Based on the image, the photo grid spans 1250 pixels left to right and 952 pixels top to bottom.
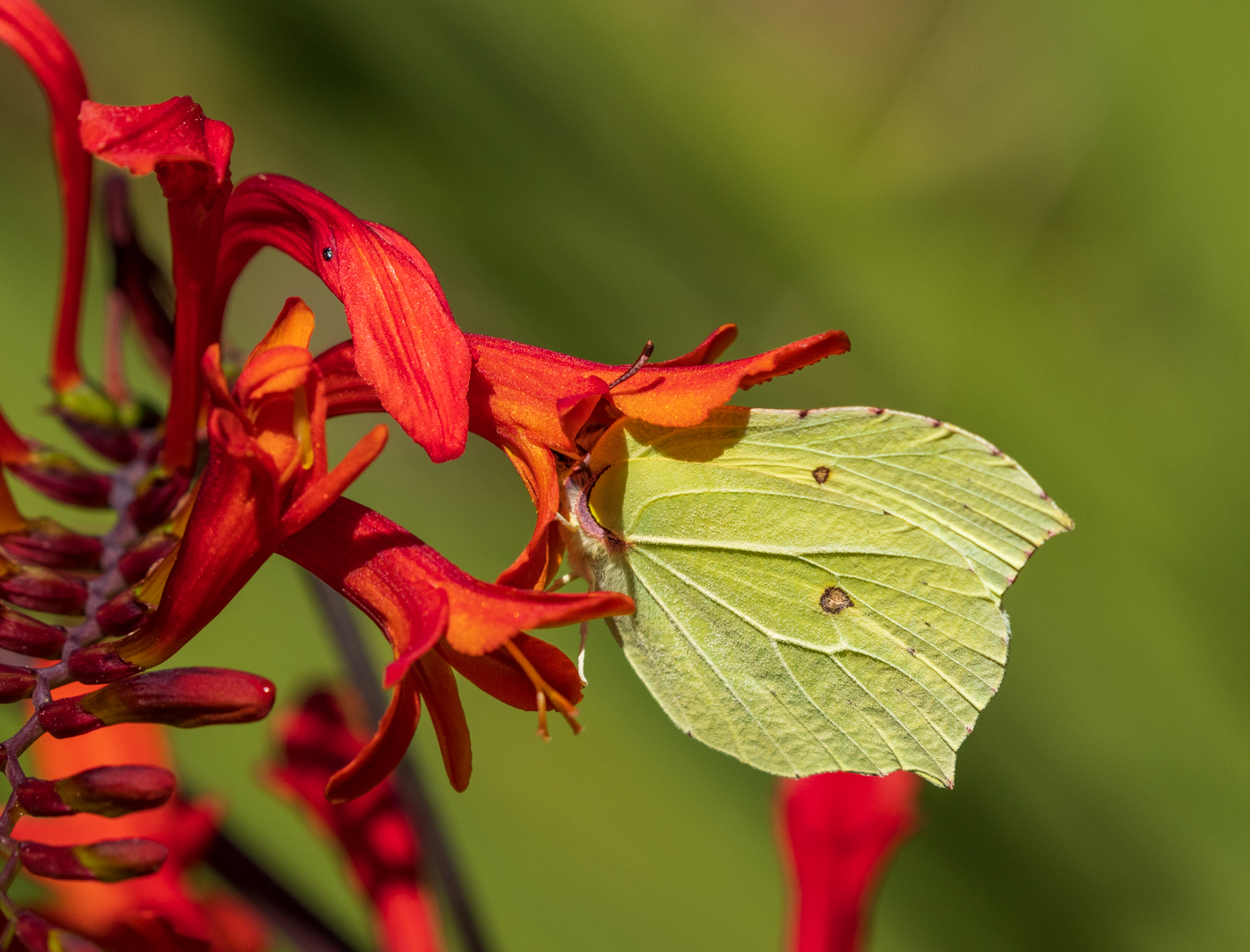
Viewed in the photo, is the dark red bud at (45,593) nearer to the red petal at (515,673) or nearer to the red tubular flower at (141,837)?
the red tubular flower at (141,837)

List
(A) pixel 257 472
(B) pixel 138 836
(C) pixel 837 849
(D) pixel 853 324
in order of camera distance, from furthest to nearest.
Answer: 1. (D) pixel 853 324
2. (C) pixel 837 849
3. (B) pixel 138 836
4. (A) pixel 257 472

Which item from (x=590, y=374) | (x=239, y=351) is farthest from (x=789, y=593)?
(x=239, y=351)

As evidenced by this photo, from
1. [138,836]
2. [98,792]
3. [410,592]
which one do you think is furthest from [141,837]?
[410,592]

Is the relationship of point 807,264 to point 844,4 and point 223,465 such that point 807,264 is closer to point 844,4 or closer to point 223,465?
point 844,4

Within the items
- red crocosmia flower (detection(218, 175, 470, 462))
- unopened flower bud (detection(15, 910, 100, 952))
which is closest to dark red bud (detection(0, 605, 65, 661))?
unopened flower bud (detection(15, 910, 100, 952))

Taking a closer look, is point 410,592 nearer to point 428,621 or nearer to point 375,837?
point 428,621

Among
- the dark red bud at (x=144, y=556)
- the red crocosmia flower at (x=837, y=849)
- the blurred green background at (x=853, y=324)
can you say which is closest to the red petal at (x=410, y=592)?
the dark red bud at (x=144, y=556)
